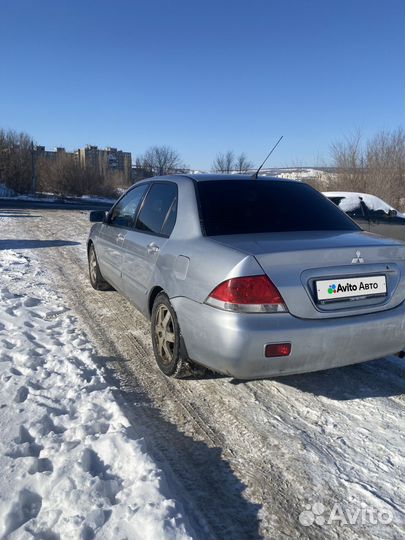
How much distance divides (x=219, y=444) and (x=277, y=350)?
2.21 ft

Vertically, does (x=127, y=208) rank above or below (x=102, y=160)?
below

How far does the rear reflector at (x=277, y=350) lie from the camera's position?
2.60 meters

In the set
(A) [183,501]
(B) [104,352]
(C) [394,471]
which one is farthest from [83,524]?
(B) [104,352]

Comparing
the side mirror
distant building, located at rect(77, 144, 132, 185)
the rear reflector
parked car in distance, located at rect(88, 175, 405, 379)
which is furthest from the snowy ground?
distant building, located at rect(77, 144, 132, 185)

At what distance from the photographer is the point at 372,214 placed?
8859 mm

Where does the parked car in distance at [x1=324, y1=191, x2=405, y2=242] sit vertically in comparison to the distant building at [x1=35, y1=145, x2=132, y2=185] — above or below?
below

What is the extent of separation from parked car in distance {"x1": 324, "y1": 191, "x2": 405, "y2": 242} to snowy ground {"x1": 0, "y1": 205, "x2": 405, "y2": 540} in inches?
162

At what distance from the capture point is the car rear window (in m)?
3.29

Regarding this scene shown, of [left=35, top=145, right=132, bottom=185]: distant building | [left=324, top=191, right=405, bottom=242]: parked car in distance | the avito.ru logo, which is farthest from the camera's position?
[left=35, top=145, right=132, bottom=185]: distant building

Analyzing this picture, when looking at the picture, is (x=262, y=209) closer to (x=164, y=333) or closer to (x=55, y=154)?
(x=164, y=333)

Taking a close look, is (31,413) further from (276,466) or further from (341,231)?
(341,231)

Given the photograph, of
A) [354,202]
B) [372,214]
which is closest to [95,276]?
[372,214]

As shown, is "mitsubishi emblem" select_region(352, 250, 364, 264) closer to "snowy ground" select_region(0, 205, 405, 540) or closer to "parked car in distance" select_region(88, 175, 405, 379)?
"parked car in distance" select_region(88, 175, 405, 379)

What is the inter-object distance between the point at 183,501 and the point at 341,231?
2.25 m
